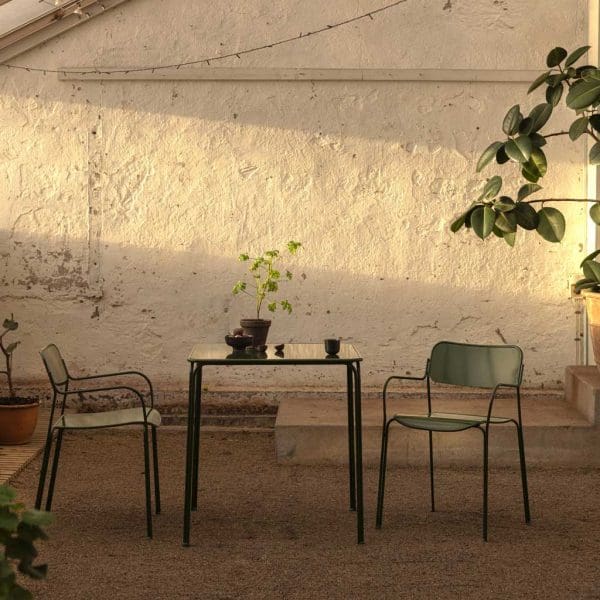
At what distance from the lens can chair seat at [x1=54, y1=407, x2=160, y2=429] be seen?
464 cm

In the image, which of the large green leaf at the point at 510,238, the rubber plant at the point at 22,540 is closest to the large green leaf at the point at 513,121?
the large green leaf at the point at 510,238

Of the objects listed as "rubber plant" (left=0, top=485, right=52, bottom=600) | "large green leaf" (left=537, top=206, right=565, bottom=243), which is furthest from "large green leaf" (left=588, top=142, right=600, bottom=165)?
"rubber plant" (left=0, top=485, right=52, bottom=600)

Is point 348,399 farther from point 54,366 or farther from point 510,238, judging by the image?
point 510,238

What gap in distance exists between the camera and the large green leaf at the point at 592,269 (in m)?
6.06

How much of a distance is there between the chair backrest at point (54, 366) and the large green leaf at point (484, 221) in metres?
2.47

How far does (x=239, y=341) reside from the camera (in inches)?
192

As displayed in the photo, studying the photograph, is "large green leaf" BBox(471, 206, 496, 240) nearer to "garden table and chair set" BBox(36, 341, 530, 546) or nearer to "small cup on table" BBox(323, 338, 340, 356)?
"garden table and chair set" BBox(36, 341, 530, 546)

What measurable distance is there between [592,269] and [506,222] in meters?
0.59

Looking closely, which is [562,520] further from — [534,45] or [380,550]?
[534,45]

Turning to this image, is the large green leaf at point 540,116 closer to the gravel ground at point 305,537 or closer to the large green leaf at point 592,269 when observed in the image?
the large green leaf at point 592,269

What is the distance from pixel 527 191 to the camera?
6168 millimetres

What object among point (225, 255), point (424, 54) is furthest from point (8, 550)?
point (424, 54)

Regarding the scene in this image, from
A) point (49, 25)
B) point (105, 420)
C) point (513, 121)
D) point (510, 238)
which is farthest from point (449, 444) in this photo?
point (49, 25)

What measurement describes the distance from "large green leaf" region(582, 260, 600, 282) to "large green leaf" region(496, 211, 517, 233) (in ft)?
1.67
